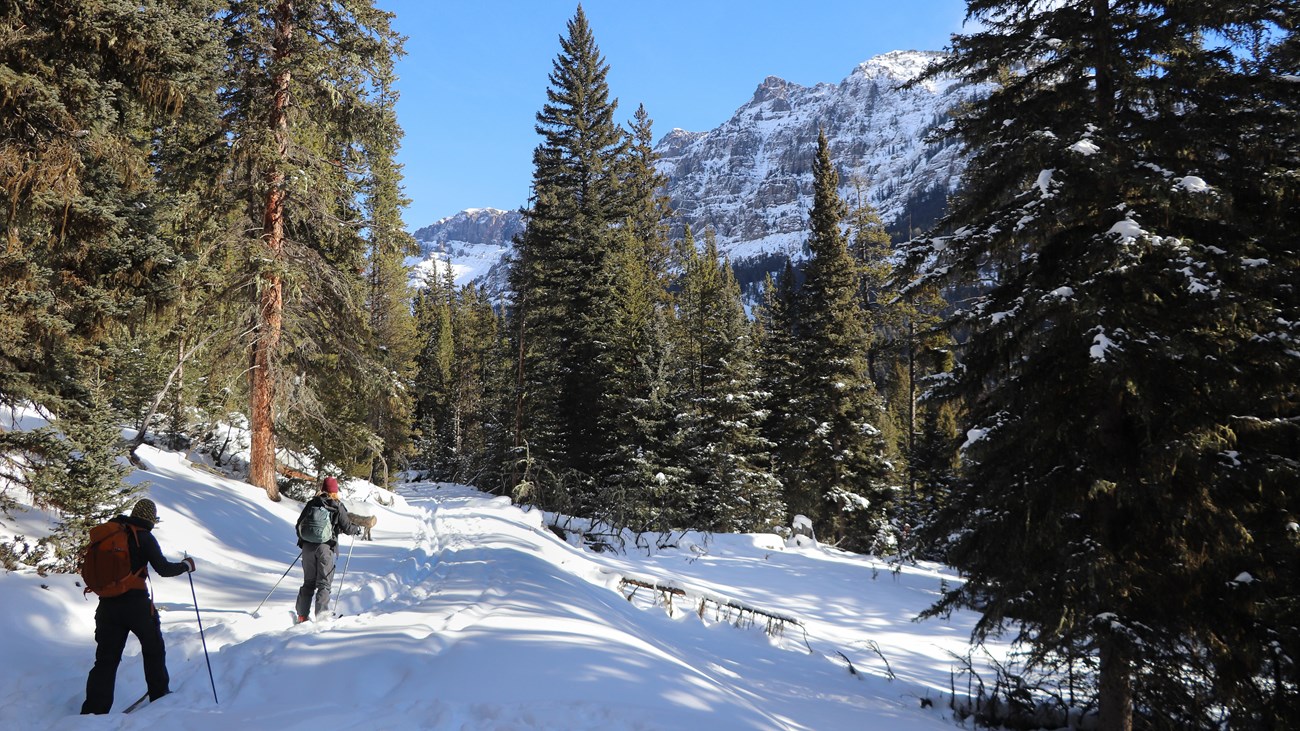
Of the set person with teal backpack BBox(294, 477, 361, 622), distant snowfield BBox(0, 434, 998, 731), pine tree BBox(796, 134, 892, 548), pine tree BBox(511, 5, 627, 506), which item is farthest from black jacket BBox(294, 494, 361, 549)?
pine tree BBox(796, 134, 892, 548)

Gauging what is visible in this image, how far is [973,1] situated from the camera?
830cm

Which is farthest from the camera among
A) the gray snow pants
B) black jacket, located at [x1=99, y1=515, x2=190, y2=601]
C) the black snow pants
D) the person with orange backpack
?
the gray snow pants

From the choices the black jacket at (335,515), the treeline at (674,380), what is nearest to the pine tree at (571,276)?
the treeline at (674,380)

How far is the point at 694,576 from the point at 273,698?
36.5 ft

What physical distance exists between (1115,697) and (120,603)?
9.90 metres

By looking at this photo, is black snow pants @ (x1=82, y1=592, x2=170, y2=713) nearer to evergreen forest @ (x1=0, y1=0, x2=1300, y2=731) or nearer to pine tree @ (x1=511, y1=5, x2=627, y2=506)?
→ evergreen forest @ (x1=0, y1=0, x2=1300, y2=731)

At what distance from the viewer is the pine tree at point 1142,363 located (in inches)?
238

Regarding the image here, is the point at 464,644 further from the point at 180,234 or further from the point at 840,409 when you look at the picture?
the point at 840,409

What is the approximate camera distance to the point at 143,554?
5973 mm

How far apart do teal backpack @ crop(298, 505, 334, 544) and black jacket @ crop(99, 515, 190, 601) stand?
2.44m

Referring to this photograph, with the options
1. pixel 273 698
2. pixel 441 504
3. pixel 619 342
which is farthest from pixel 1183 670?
pixel 441 504

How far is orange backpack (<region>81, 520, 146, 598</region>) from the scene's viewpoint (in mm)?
5746

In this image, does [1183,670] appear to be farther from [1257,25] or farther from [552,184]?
[552,184]

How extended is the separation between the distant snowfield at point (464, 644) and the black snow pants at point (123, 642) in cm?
21
